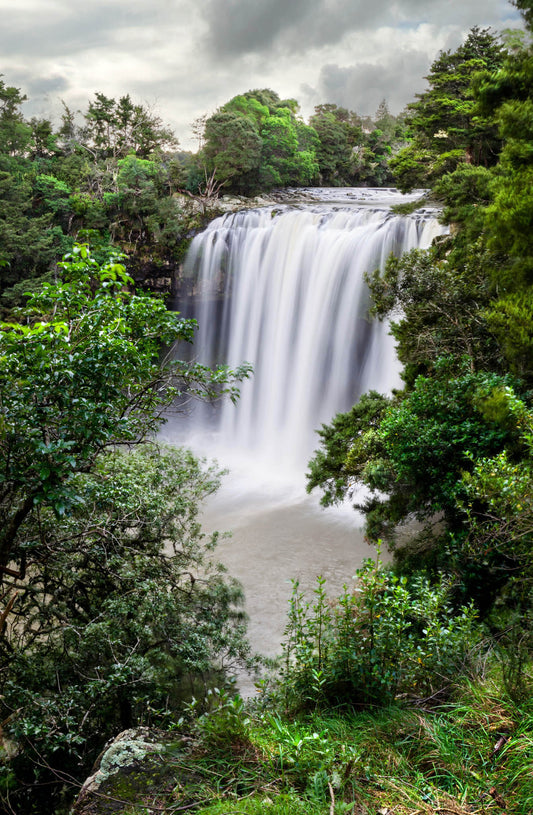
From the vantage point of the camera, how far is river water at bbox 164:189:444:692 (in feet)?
41.7

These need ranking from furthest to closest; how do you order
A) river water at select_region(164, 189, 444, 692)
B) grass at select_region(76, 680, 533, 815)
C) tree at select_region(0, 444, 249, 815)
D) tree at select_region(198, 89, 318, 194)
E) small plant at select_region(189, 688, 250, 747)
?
tree at select_region(198, 89, 318, 194)
river water at select_region(164, 189, 444, 692)
tree at select_region(0, 444, 249, 815)
small plant at select_region(189, 688, 250, 747)
grass at select_region(76, 680, 533, 815)

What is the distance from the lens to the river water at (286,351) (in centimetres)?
1272

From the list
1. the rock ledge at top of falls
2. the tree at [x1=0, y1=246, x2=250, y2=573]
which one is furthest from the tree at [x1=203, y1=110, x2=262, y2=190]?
the tree at [x1=0, y1=246, x2=250, y2=573]

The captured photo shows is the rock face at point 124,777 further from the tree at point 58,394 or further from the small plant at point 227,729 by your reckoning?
the tree at point 58,394

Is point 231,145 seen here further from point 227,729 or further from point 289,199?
point 227,729

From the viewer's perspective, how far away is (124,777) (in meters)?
2.44

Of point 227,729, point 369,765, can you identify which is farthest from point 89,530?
point 369,765

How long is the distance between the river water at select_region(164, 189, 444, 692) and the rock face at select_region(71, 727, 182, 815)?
8360 mm

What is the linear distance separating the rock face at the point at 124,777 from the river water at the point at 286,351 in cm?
836

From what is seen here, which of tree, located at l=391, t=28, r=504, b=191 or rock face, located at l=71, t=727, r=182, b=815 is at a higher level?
tree, located at l=391, t=28, r=504, b=191

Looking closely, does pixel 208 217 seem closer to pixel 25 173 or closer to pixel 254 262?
pixel 254 262

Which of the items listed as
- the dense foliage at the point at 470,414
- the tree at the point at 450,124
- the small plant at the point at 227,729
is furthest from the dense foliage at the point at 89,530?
the tree at the point at 450,124

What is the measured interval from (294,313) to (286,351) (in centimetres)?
142

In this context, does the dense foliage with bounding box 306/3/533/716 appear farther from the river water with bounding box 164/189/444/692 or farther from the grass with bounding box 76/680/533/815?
the river water with bounding box 164/189/444/692
